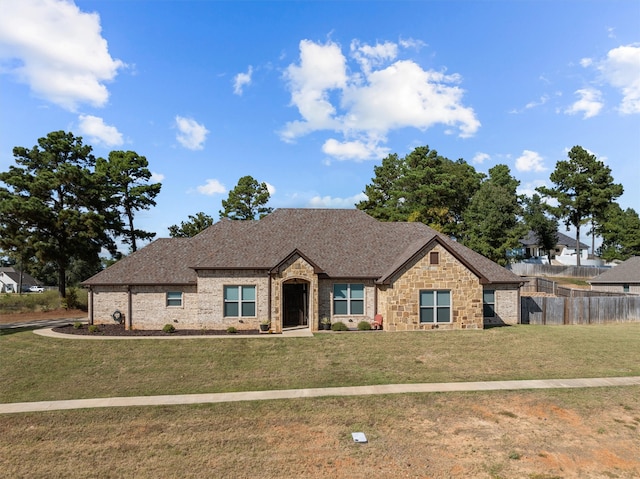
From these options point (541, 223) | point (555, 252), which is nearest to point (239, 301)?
point (541, 223)

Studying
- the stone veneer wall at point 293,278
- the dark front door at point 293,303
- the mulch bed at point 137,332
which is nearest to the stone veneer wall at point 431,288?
the stone veneer wall at point 293,278

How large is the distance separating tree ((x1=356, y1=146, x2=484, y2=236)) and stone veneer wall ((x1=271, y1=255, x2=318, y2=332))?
25612mm

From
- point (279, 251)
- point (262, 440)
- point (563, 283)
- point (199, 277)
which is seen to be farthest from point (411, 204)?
point (262, 440)

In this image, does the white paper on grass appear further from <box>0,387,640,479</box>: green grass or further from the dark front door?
the dark front door

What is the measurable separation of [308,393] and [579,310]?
23485 millimetres

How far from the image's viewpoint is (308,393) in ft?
42.0

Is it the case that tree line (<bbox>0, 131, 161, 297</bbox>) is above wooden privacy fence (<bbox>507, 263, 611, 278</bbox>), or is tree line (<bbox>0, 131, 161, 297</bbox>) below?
above

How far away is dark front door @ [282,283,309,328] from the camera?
79.3 feet

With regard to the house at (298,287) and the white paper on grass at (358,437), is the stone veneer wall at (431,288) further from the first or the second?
the white paper on grass at (358,437)

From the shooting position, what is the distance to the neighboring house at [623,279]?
3738cm

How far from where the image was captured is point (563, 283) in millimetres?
50031

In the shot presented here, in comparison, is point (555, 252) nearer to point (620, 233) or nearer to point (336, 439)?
point (620, 233)

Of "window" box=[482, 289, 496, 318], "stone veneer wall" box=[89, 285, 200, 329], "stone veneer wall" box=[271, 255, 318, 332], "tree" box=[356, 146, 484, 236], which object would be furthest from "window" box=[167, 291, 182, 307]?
"tree" box=[356, 146, 484, 236]

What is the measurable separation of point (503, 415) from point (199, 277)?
57.0 ft
